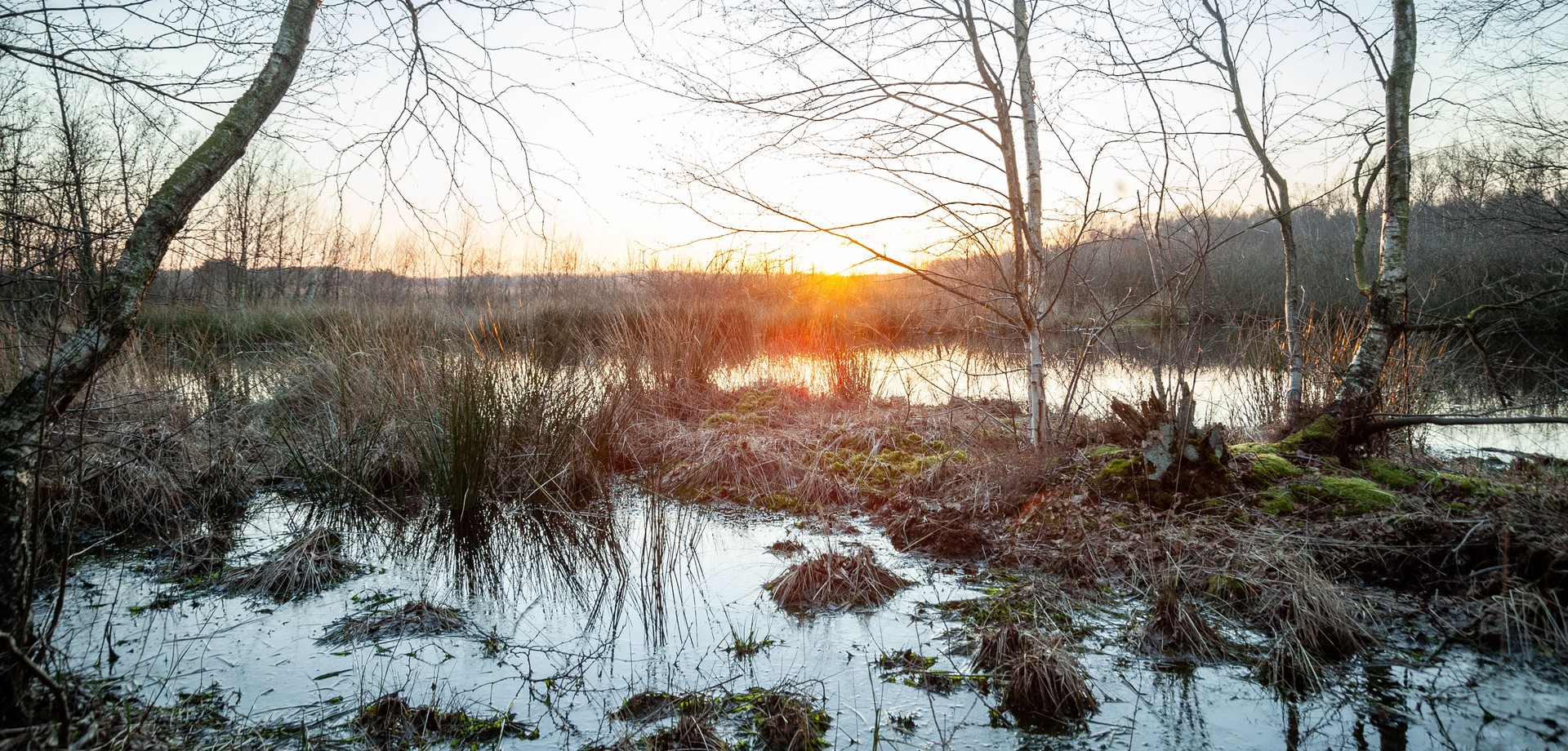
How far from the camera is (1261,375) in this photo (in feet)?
24.3

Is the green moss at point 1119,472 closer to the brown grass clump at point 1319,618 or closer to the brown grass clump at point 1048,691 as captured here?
the brown grass clump at point 1319,618

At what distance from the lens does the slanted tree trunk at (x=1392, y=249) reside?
192 inches

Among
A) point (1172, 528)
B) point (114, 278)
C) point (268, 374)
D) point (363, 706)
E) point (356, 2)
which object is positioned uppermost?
point (356, 2)

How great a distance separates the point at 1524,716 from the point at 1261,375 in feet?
17.7

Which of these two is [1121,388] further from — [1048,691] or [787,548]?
[1048,691]

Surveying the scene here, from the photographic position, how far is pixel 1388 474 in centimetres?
469

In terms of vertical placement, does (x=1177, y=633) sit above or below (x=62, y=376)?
below

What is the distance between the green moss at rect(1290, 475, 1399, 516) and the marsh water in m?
1.22

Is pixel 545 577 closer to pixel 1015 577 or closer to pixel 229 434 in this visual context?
pixel 1015 577

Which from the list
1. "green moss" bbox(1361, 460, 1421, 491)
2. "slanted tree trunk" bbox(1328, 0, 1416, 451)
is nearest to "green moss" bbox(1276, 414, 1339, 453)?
"slanted tree trunk" bbox(1328, 0, 1416, 451)

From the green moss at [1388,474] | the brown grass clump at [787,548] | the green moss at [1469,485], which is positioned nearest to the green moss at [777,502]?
the brown grass clump at [787,548]

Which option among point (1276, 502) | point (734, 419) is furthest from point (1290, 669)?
point (734, 419)

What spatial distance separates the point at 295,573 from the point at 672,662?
7.28ft

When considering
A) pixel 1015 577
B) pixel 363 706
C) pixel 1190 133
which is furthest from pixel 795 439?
pixel 363 706
